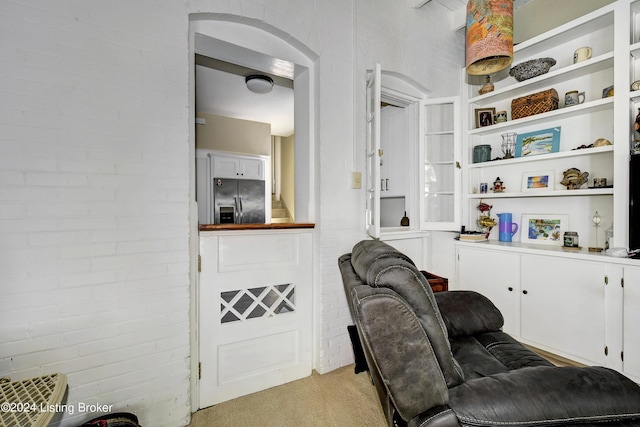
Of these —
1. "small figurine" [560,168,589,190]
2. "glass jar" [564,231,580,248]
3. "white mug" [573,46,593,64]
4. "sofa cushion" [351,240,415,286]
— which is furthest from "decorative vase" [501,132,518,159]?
"sofa cushion" [351,240,415,286]

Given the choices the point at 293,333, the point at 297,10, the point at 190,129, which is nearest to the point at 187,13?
the point at 190,129

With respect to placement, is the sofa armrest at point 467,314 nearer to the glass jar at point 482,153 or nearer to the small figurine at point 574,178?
the small figurine at point 574,178

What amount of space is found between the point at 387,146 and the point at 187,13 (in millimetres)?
2336

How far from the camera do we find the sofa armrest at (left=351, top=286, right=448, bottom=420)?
882mm

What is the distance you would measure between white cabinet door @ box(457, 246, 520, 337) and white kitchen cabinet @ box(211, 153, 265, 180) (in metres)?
4.03

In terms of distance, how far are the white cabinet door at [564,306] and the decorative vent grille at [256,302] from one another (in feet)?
6.70

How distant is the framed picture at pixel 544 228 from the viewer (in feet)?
8.64

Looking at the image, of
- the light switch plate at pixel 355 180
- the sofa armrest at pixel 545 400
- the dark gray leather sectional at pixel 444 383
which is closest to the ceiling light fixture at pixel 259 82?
the light switch plate at pixel 355 180

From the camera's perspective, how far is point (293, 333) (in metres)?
2.13

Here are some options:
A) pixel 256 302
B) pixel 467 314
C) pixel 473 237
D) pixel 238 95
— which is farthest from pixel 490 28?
pixel 238 95

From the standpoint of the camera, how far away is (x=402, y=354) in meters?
0.89

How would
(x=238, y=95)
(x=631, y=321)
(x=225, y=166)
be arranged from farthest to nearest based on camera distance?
(x=225, y=166) → (x=238, y=95) → (x=631, y=321)

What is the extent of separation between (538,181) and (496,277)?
104 centimetres

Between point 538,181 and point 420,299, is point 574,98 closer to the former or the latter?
point 538,181
